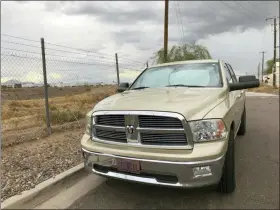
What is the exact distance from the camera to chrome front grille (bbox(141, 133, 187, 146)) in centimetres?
301

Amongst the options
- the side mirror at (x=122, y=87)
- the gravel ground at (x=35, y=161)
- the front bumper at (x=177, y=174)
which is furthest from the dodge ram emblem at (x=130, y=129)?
the side mirror at (x=122, y=87)

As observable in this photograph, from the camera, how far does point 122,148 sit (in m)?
3.21

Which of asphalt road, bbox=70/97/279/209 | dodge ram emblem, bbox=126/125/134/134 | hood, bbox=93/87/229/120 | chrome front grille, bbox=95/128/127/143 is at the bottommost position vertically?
asphalt road, bbox=70/97/279/209

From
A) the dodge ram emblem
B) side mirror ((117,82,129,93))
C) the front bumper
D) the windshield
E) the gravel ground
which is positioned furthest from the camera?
side mirror ((117,82,129,93))

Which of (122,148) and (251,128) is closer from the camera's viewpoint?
(122,148)

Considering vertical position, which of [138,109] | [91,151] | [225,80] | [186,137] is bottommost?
[91,151]

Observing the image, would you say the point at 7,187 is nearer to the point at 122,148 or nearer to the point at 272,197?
the point at 122,148

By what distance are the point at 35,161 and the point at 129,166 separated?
7.53ft

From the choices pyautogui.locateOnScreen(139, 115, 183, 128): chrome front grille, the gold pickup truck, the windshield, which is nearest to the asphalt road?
the gold pickup truck

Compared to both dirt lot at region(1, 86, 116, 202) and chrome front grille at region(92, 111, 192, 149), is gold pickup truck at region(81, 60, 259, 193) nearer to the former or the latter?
chrome front grille at region(92, 111, 192, 149)

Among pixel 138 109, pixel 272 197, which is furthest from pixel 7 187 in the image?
pixel 272 197

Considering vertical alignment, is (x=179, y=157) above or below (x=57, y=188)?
above

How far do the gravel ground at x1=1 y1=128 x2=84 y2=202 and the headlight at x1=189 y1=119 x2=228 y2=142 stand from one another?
7.21 feet

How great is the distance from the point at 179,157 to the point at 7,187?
89.6 inches
